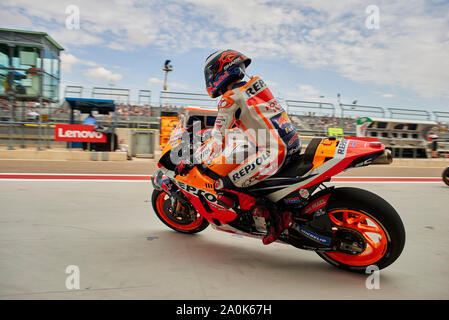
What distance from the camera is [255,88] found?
2.53 m

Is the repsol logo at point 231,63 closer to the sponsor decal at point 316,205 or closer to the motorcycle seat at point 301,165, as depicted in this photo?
the motorcycle seat at point 301,165

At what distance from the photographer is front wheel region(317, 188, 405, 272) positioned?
223 centimetres

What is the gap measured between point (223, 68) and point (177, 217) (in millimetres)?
1657

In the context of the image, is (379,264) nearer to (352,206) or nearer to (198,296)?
(352,206)

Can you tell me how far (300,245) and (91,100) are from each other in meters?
12.1

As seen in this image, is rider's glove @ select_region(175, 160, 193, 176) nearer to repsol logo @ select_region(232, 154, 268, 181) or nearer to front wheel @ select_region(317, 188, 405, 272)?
repsol logo @ select_region(232, 154, 268, 181)

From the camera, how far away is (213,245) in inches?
124

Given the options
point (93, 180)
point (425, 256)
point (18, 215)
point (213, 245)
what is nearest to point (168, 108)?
point (93, 180)

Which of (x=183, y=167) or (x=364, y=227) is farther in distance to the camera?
(x=183, y=167)

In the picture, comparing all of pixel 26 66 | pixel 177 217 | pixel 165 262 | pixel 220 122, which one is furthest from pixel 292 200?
pixel 26 66

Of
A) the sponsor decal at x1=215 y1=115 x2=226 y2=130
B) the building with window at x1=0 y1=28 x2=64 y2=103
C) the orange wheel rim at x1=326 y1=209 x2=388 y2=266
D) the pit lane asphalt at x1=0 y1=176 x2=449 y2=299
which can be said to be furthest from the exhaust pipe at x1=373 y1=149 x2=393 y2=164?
the building with window at x1=0 y1=28 x2=64 y2=103

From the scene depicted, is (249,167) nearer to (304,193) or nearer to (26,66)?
(304,193)

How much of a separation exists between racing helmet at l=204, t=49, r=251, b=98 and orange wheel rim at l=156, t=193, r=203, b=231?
1.39 metres

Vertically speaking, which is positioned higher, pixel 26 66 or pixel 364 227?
pixel 26 66
